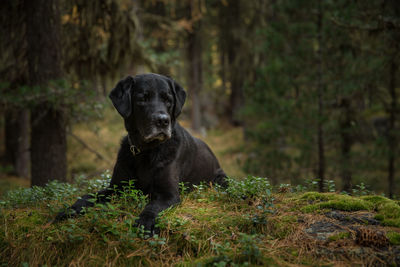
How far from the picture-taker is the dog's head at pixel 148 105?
355 cm

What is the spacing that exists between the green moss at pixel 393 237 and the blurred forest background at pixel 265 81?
1470 millimetres

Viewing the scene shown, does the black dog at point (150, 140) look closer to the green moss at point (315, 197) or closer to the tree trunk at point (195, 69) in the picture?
the green moss at point (315, 197)

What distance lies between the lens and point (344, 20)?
6492 millimetres

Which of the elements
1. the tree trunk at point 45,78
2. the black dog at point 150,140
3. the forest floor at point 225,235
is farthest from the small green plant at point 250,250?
the tree trunk at point 45,78

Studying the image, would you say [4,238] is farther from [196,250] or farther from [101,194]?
[196,250]

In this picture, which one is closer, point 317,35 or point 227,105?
point 317,35

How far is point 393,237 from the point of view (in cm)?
268

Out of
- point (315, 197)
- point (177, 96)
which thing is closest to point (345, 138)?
point (315, 197)

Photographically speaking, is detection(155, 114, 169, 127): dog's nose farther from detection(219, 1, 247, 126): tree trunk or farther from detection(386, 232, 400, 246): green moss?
detection(219, 1, 247, 126): tree trunk

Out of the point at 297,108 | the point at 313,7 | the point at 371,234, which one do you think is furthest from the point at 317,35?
the point at 371,234

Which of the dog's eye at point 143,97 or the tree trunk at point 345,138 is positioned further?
the tree trunk at point 345,138

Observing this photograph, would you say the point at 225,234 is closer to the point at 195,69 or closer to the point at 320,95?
the point at 320,95

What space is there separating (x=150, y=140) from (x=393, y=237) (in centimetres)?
258

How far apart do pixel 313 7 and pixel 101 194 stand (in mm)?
8803
